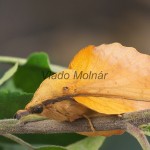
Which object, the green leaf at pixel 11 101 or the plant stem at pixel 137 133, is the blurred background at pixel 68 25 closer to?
the green leaf at pixel 11 101

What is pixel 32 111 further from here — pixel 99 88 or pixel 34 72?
pixel 34 72

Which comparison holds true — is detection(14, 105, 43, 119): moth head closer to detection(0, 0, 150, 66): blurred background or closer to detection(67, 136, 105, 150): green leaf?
detection(67, 136, 105, 150): green leaf

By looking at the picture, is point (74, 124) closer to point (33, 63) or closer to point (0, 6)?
point (33, 63)

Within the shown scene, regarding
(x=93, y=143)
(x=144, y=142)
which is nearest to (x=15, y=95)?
(x=93, y=143)

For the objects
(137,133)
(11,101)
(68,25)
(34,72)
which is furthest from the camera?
(68,25)

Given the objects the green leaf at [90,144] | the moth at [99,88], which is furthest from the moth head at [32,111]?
the green leaf at [90,144]

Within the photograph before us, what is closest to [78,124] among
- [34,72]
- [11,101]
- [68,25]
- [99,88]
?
[99,88]
